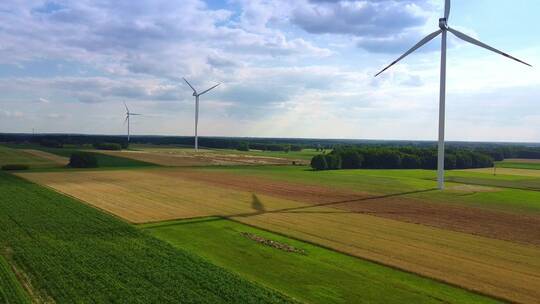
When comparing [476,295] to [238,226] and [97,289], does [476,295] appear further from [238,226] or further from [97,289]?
[238,226]

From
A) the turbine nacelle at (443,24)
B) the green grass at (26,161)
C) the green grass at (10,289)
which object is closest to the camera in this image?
the green grass at (10,289)

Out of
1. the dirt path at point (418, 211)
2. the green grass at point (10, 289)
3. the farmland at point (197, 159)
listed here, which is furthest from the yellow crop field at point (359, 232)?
the farmland at point (197, 159)

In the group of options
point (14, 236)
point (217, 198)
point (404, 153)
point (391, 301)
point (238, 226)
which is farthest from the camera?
point (404, 153)

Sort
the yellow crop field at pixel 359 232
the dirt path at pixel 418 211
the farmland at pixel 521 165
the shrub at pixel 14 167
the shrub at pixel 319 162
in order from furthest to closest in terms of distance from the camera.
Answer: the farmland at pixel 521 165 < the shrub at pixel 319 162 < the shrub at pixel 14 167 < the dirt path at pixel 418 211 < the yellow crop field at pixel 359 232

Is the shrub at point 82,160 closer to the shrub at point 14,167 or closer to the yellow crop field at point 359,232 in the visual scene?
the shrub at point 14,167

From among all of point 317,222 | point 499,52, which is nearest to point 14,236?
point 317,222

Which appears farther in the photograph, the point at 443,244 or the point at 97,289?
the point at 443,244

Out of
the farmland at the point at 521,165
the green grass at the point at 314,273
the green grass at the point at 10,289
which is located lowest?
the green grass at the point at 314,273
